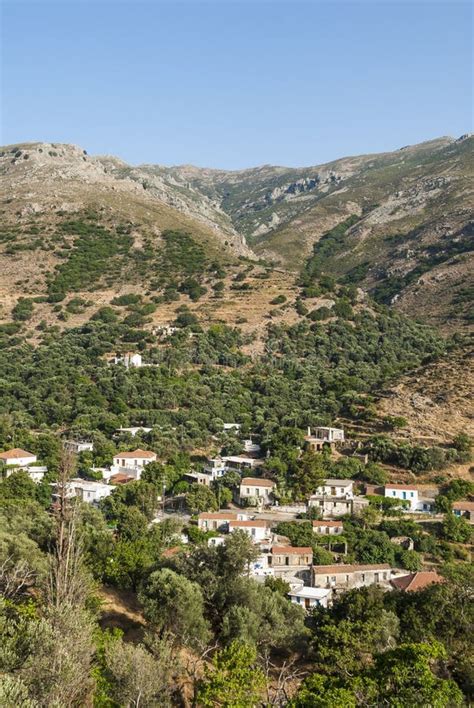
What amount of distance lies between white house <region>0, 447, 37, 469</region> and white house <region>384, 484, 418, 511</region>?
72.5 feet

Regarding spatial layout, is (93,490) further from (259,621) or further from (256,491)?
(259,621)

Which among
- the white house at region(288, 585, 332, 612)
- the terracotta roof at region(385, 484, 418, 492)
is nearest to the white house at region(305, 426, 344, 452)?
the terracotta roof at region(385, 484, 418, 492)

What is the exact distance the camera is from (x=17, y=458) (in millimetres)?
40938

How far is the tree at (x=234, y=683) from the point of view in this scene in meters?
14.1

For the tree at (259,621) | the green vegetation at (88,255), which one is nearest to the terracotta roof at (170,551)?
the tree at (259,621)

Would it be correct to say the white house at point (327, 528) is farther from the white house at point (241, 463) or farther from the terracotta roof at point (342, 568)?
the white house at point (241, 463)

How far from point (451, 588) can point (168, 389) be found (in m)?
36.0

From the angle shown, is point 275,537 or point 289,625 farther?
point 275,537

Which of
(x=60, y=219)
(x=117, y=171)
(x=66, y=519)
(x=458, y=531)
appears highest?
(x=117, y=171)

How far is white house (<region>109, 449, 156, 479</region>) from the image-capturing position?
41969mm

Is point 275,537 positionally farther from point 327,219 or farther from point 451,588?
point 327,219

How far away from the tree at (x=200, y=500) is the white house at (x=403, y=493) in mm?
10488

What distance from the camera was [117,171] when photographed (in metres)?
162

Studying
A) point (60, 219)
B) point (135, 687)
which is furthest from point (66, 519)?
point (60, 219)
